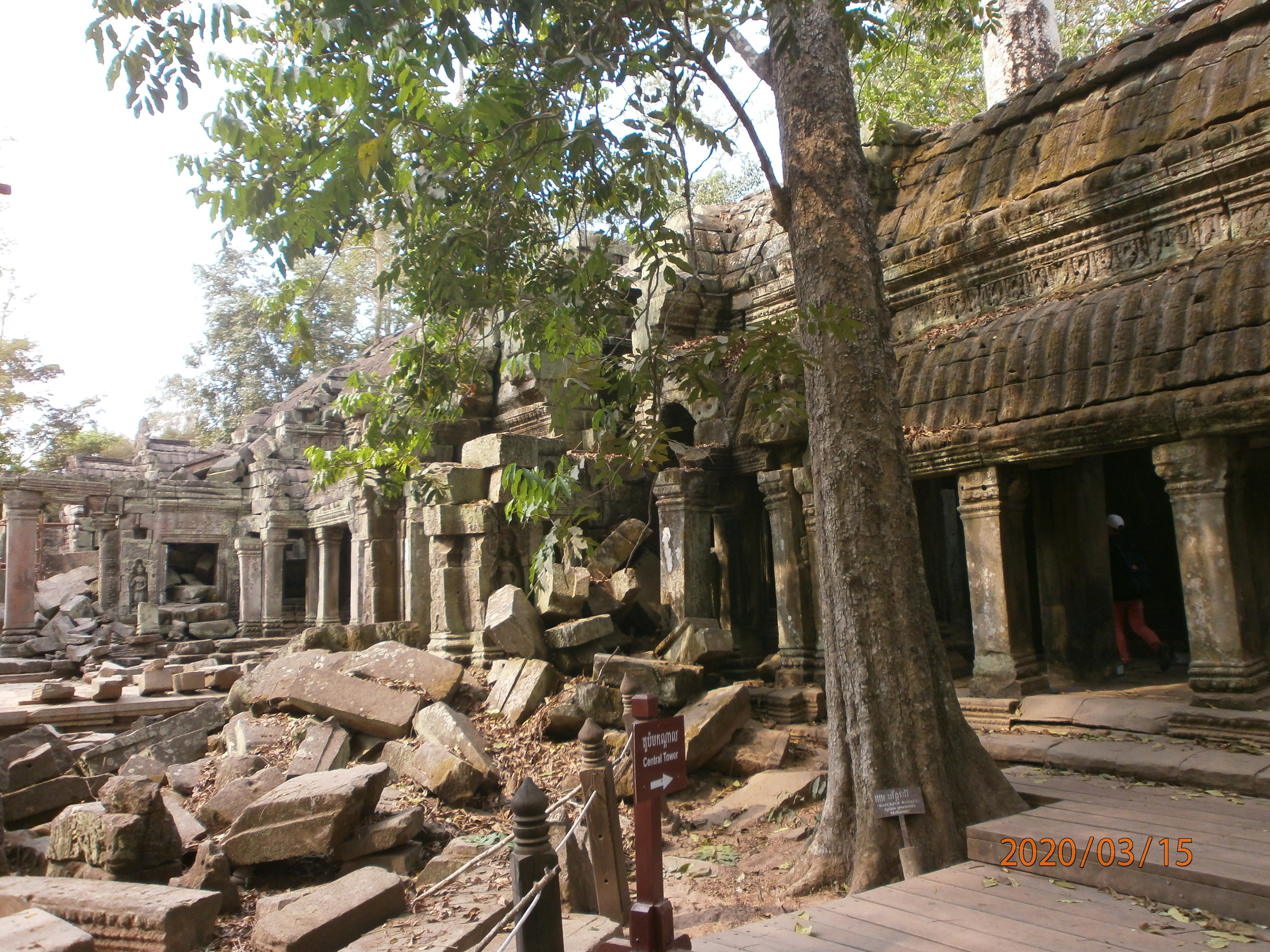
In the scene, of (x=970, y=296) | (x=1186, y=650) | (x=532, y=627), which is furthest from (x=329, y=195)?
(x=1186, y=650)

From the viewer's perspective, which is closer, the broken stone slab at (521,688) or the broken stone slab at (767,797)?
the broken stone slab at (767,797)

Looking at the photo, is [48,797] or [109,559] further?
[109,559]

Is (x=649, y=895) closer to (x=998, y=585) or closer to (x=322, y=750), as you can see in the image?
(x=998, y=585)

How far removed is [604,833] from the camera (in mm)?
4266

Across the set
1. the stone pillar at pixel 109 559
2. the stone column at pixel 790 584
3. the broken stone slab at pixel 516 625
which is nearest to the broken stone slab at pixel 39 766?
the broken stone slab at pixel 516 625

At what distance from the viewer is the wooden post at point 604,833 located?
13.9ft

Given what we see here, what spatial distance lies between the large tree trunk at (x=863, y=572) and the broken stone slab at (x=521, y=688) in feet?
10.3

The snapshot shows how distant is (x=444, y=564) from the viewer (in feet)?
28.7

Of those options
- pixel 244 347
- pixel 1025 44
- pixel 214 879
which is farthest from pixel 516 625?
pixel 244 347

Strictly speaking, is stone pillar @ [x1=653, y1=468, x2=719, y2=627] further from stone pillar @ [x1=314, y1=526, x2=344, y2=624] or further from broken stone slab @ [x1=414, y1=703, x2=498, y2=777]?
stone pillar @ [x1=314, y1=526, x2=344, y2=624]

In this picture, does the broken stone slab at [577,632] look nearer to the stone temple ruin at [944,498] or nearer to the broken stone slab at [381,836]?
the stone temple ruin at [944,498]

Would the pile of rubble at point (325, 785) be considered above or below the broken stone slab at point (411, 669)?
below

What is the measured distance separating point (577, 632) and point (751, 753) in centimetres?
198

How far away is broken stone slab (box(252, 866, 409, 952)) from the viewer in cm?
396
